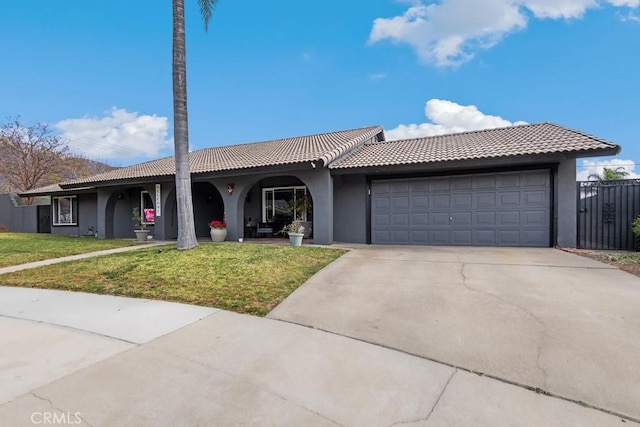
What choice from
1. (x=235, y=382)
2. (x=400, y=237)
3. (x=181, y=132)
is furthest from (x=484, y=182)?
(x=235, y=382)

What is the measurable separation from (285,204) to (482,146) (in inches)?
319

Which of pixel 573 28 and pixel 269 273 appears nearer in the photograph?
pixel 269 273

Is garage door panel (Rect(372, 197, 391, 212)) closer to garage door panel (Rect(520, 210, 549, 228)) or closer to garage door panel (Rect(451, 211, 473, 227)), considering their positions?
garage door panel (Rect(451, 211, 473, 227))

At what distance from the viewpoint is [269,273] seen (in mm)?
6539

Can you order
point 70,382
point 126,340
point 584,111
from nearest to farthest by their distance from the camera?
1. point 70,382
2. point 126,340
3. point 584,111

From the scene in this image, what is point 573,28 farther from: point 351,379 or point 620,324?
point 351,379

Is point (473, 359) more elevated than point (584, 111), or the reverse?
point (584, 111)

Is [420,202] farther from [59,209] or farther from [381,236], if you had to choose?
[59,209]

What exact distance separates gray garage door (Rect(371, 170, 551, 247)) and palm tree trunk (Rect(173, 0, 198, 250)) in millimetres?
6245

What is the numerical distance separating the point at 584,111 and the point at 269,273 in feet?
59.3

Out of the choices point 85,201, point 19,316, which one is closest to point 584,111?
point 19,316

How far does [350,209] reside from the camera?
12281 mm

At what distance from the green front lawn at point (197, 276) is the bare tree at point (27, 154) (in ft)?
87.9

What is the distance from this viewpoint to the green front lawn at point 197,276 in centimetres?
529
